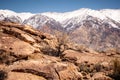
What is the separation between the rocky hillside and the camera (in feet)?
54.1

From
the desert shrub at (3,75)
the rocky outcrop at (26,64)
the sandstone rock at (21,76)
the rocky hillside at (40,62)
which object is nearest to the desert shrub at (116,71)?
the rocky hillside at (40,62)

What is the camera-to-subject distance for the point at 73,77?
59.8 ft

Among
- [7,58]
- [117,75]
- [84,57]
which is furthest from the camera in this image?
[84,57]

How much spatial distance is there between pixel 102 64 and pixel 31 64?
37.5ft

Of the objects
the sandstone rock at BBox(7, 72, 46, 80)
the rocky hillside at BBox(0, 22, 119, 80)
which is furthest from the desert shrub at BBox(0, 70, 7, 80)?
the sandstone rock at BBox(7, 72, 46, 80)

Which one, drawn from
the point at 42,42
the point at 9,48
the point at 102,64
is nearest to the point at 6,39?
the point at 9,48

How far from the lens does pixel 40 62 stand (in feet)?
58.5

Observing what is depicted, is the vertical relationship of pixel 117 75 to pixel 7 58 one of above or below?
below

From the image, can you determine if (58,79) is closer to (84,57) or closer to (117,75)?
(117,75)

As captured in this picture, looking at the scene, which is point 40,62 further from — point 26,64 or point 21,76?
point 21,76

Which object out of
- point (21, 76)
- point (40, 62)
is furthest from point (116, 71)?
point (21, 76)

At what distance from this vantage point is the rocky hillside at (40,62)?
1648 centimetres

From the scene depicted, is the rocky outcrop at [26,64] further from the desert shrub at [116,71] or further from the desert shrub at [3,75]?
the desert shrub at [116,71]

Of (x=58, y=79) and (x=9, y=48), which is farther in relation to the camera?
(x=9, y=48)
